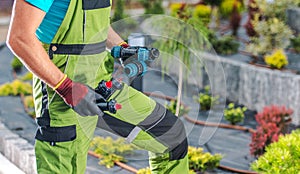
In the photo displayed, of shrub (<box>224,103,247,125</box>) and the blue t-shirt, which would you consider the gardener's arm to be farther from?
shrub (<box>224,103,247,125</box>)

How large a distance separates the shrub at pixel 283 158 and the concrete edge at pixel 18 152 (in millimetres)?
1887

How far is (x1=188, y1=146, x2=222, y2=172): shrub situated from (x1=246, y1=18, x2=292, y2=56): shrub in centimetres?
355

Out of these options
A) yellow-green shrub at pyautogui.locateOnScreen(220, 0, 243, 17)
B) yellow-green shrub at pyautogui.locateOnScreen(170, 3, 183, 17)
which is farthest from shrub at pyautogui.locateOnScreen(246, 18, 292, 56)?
yellow-green shrub at pyautogui.locateOnScreen(220, 0, 243, 17)

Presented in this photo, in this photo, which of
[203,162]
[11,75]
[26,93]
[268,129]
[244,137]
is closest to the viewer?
[203,162]

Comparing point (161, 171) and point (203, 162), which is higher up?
point (161, 171)

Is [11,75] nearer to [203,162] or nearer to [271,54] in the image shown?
[271,54]

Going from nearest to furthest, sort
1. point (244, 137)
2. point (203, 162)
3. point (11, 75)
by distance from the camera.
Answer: point (203, 162) < point (244, 137) < point (11, 75)

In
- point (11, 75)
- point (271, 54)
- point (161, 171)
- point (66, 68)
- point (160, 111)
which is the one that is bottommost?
point (11, 75)

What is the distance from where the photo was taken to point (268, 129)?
253 inches

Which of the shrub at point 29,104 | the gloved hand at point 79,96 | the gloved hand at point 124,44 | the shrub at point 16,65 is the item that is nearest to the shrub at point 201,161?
the gloved hand at point 124,44

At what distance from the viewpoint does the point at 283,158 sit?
4.66 m

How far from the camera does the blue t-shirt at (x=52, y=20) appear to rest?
332 centimetres

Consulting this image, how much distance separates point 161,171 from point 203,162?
211 cm

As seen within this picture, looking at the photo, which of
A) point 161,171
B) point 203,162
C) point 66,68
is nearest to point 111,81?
point 66,68
